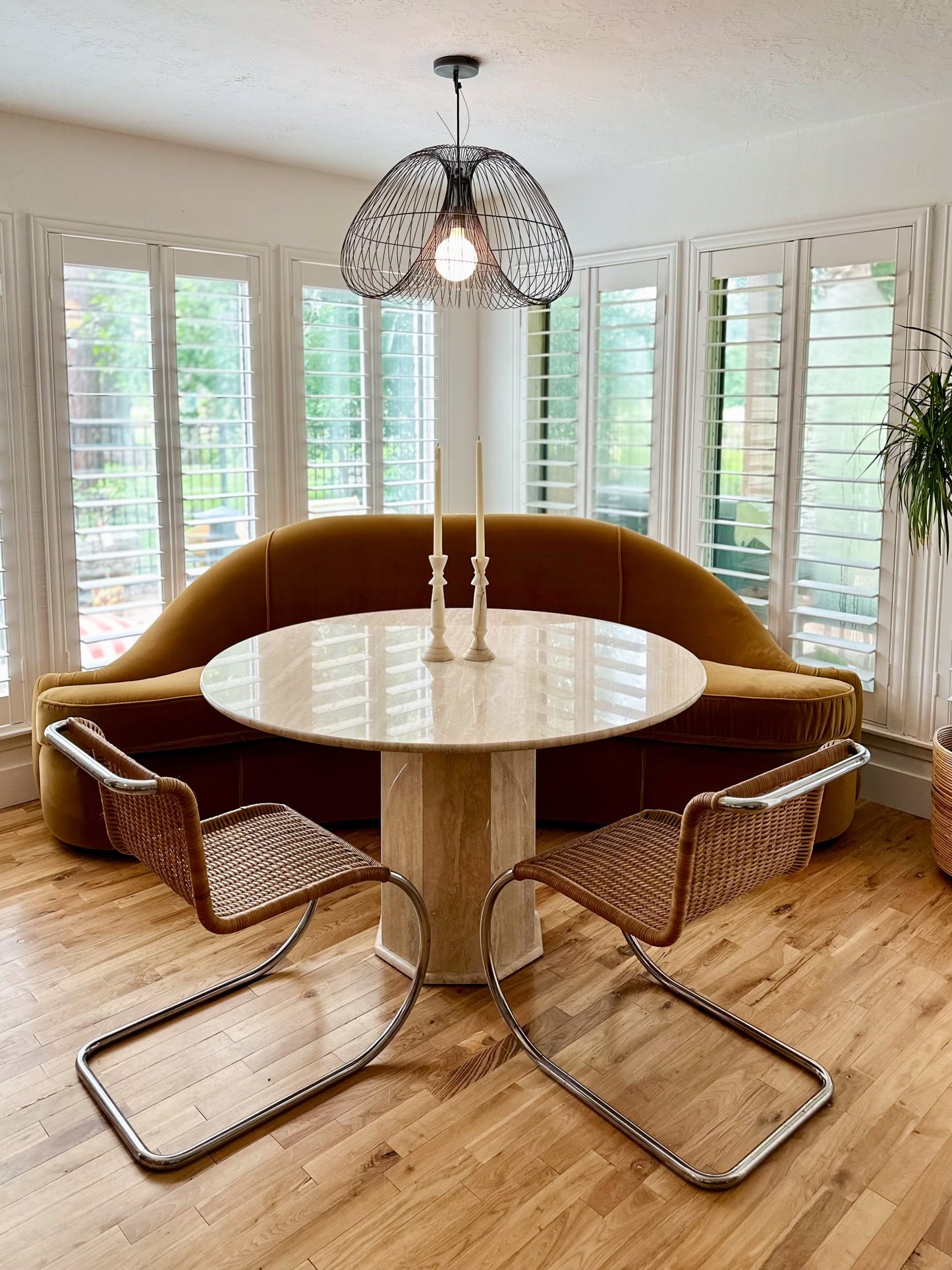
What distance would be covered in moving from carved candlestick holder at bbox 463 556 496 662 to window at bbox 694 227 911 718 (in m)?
1.64

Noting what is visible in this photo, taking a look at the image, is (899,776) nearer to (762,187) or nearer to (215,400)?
(762,187)

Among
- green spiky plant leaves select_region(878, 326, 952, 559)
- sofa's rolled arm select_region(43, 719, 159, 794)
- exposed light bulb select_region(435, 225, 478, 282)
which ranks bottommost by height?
sofa's rolled arm select_region(43, 719, 159, 794)

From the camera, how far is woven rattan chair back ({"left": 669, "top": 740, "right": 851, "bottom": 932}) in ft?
5.75

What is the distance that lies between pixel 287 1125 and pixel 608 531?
2.37 meters

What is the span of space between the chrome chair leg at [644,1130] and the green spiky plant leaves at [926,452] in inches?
60.8

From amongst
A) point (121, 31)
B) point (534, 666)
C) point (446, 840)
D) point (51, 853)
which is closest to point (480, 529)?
point (534, 666)

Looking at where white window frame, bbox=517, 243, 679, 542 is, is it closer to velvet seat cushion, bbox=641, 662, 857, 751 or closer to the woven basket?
velvet seat cushion, bbox=641, 662, 857, 751

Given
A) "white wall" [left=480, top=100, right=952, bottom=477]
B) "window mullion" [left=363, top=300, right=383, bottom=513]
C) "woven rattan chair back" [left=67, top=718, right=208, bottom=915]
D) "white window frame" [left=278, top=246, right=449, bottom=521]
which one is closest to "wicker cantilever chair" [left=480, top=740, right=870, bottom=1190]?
"woven rattan chair back" [left=67, top=718, right=208, bottom=915]

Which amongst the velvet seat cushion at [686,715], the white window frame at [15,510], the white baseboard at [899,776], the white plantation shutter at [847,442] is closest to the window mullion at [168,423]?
the white window frame at [15,510]

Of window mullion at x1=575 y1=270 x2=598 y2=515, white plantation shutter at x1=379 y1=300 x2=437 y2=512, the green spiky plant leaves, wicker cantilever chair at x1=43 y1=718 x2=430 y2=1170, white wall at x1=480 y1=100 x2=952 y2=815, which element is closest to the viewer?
wicker cantilever chair at x1=43 y1=718 x2=430 y2=1170

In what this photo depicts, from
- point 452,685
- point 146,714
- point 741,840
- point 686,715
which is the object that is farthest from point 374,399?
point 741,840

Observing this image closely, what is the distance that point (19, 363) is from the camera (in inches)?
133

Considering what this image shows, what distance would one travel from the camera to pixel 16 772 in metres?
3.56

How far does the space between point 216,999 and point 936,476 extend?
7.88ft
